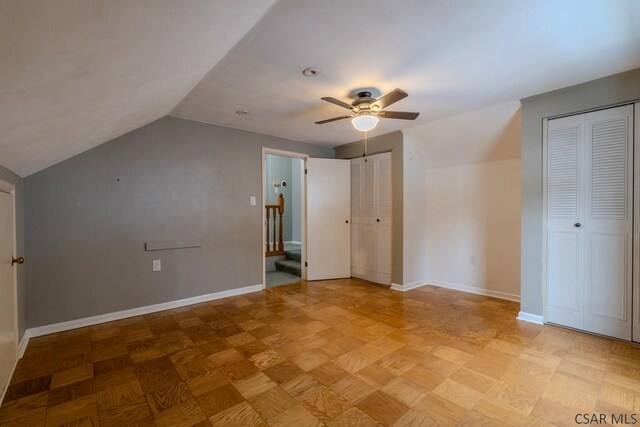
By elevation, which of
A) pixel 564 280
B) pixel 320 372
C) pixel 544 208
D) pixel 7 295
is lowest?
pixel 320 372

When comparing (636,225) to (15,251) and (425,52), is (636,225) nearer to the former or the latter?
(425,52)

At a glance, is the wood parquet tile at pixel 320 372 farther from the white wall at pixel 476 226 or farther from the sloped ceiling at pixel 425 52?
the sloped ceiling at pixel 425 52

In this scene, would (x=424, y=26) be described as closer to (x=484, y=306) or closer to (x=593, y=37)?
(x=593, y=37)

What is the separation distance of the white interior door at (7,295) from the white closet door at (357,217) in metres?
3.84

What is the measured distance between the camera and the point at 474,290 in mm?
3904

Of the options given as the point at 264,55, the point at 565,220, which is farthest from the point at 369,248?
the point at 264,55

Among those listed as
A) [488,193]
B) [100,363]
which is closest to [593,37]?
[488,193]

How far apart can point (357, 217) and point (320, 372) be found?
2936mm

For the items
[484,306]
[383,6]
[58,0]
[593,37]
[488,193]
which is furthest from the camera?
[488,193]

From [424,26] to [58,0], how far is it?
169 cm

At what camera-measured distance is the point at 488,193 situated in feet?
12.5

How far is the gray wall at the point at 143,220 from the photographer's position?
2646 millimetres

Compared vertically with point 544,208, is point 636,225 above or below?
below

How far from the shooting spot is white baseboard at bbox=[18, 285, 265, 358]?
101 inches
